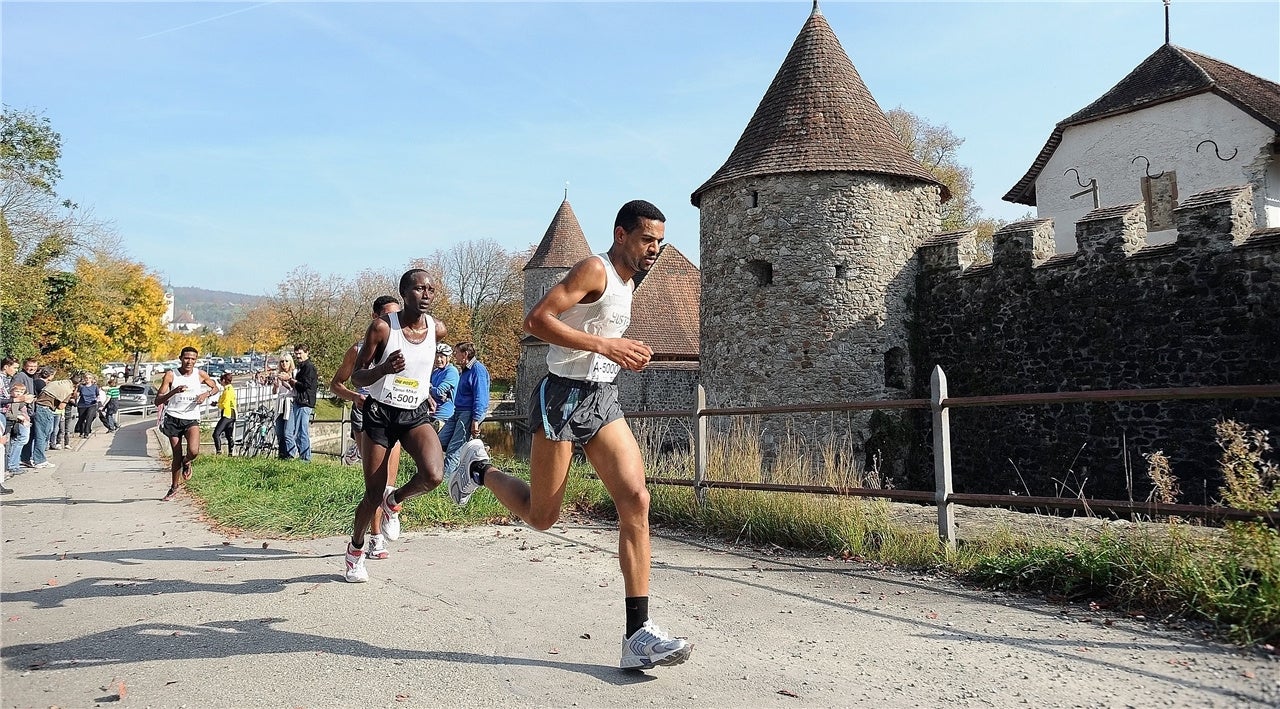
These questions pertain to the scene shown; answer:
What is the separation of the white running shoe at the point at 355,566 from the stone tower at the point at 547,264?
111ft

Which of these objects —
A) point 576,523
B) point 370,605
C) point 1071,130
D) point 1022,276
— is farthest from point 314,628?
point 1071,130

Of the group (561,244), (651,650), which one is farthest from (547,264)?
(651,650)

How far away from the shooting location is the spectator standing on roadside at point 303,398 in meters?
13.5

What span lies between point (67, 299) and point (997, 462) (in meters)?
41.8

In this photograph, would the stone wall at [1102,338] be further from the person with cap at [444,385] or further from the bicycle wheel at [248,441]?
the bicycle wheel at [248,441]

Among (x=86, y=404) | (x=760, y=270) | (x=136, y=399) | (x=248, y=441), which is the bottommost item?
(x=248, y=441)

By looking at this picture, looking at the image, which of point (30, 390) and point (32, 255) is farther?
point (32, 255)

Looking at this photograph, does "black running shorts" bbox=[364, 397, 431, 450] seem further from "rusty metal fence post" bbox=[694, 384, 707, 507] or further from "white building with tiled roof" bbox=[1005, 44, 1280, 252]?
"white building with tiled roof" bbox=[1005, 44, 1280, 252]

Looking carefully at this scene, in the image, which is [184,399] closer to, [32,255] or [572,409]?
[572,409]

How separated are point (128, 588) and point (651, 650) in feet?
12.0

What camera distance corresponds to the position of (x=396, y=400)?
5.38 meters

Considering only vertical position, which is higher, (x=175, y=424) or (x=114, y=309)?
(x=114, y=309)

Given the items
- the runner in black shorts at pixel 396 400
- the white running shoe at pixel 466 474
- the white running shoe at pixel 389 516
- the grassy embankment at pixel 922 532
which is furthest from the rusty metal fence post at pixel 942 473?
the white running shoe at pixel 389 516

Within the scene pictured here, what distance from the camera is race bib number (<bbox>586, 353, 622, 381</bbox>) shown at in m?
3.91
